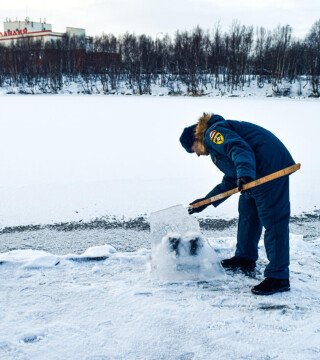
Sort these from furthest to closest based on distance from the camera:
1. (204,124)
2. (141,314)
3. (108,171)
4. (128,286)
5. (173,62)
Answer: (173,62), (108,171), (128,286), (204,124), (141,314)

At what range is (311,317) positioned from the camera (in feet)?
7.63

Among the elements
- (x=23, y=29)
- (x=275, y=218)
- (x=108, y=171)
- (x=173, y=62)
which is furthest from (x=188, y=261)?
(x=23, y=29)

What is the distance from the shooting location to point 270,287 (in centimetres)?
256

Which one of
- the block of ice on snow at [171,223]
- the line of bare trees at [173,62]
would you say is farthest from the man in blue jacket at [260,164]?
the line of bare trees at [173,62]

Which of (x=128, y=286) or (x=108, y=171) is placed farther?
(x=108, y=171)

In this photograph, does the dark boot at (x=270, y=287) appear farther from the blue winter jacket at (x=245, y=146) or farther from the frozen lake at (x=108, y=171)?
the frozen lake at (x=108, y=171)

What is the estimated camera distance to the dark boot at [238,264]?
9.64 feet

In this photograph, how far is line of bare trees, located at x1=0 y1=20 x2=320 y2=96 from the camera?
36.2 metres

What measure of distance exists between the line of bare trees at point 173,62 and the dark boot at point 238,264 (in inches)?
1219

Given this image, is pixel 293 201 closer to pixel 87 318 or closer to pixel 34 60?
pixel 87 318

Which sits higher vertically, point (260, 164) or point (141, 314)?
point (260, 164)

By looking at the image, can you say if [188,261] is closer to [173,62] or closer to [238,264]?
[238,264]

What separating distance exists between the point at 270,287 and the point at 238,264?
420 mm

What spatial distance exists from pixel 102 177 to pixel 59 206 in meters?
1.58
